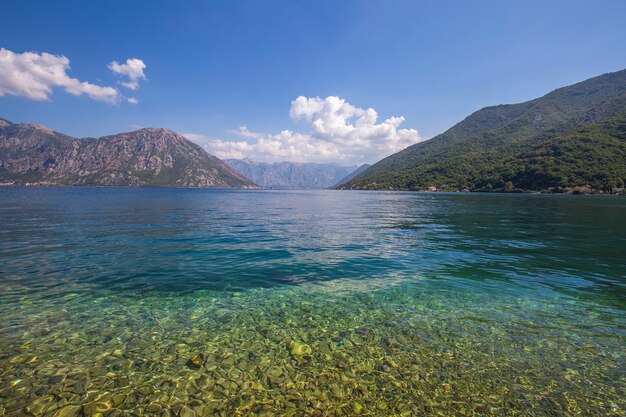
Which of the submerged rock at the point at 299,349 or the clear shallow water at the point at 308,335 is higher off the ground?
the clear shallow water at the point at 308,335

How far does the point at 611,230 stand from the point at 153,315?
186 ft

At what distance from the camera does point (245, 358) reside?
9602 millimetres

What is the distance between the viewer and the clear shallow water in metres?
7.65

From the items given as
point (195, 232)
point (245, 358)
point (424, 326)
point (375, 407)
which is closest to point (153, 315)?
point (245, 358)

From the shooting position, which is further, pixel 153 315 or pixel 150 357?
pixel 153 315

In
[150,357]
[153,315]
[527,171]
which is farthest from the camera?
[527,171]

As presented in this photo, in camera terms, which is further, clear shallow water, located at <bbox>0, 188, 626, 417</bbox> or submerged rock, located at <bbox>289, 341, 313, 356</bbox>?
submerged rock, located at <bbox>289, 341, 313, 356</bbox>

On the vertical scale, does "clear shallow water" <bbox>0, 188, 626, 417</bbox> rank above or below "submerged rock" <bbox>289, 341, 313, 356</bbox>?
above

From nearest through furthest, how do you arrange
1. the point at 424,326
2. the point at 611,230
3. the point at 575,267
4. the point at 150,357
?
the point at 150,357, the point at 424,326, the point at 575,267, the point at 611,230

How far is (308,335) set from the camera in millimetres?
11234

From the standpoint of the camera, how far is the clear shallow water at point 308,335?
25.1 feet

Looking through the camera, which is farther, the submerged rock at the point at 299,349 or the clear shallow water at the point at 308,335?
the submerged rock at the point at 299,349

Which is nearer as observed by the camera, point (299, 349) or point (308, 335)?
point (299, 349)

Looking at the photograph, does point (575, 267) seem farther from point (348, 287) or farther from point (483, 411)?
point (483, 411)
